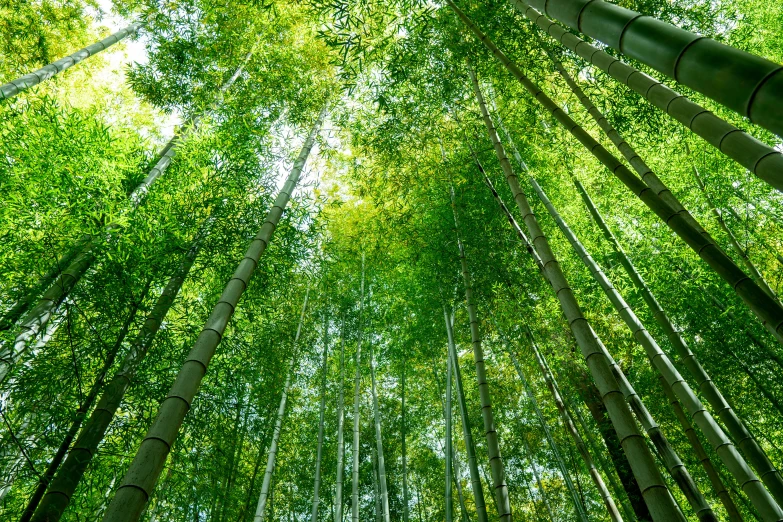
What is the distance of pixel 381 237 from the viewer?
6207 millimetres

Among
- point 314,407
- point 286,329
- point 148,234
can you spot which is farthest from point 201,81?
point 314,407

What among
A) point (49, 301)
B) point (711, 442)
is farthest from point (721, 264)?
point (49, 301)

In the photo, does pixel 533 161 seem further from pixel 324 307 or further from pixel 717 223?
pixel 324 307

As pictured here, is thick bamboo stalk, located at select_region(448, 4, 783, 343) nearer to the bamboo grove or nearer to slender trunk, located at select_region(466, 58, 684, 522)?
the bamboo grove

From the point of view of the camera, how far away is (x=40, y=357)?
9.41 ft

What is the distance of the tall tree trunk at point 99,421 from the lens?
201 cm

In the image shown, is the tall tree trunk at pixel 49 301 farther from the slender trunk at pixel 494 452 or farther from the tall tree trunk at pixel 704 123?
the tall tree trunk at pixel 704 123

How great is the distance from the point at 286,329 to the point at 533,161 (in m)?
3.90

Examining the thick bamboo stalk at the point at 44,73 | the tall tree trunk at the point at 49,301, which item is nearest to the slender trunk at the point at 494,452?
the tall tree trunk at the point at 49,301

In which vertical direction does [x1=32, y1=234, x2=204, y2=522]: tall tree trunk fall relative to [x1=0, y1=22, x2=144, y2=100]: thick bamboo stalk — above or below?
below

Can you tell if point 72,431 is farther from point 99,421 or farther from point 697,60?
point 697,60

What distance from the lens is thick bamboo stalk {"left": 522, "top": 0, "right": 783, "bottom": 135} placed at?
0.76m

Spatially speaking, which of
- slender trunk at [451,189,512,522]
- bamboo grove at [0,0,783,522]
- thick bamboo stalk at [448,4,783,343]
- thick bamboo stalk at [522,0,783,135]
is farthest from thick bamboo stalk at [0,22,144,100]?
thick bamboo stalk at [448,4,783,343]

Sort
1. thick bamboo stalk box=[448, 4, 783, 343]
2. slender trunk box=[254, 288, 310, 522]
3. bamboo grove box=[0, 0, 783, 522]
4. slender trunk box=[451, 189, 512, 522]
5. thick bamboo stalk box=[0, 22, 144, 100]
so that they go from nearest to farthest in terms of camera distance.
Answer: thick bamboo stalk box=[448, 4, 783, 343], bamboo grove box=[0, 0, 783, 522], slender trunk box=[451, 189, 512, 522], thick bamboo stalk box=[0, 22, 144, 100], slender trunk box=[254, 288, 310, 522]
